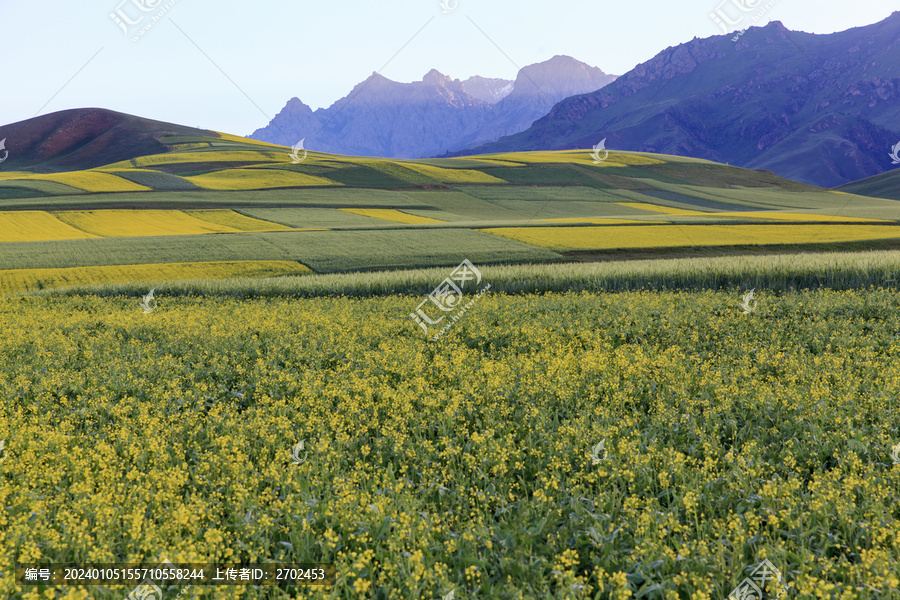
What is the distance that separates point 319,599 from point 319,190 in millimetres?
83663

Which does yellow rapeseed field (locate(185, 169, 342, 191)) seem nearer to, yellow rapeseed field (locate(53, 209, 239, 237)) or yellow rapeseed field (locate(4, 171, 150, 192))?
yellow rapeseed field (locate(4, 171, 150, 192))

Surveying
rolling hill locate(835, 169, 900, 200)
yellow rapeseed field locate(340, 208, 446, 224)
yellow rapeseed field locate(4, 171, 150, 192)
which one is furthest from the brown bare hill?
rolling hill locate(835, 169, 900, 200)

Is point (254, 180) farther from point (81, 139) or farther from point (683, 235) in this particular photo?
point (81, 139)

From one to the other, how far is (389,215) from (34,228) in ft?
119

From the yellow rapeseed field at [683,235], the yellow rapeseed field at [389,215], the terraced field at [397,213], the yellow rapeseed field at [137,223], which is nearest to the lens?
the terraced field at [397,213]

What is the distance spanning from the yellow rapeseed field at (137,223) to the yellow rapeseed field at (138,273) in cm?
1812

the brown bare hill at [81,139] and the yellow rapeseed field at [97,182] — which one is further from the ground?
the brown bare hill at [81,139]

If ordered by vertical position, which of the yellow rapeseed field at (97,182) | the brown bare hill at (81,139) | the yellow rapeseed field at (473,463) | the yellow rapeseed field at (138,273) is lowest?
the yellow rapeseed field at (473,463)

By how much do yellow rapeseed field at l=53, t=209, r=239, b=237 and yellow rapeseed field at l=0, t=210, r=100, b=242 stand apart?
1.02 m

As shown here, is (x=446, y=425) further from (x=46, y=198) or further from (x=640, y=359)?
(x=46, y=198)

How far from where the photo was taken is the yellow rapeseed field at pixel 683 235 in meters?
42.4

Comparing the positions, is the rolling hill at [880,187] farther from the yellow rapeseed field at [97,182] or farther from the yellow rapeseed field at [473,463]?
the yellow rapeseed field at [473,463]

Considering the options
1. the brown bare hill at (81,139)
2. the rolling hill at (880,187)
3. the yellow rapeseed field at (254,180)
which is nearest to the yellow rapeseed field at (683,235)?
the yellow rapeseed field at (254,180)

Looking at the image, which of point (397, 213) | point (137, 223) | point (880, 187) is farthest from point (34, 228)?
point (880, 187)
